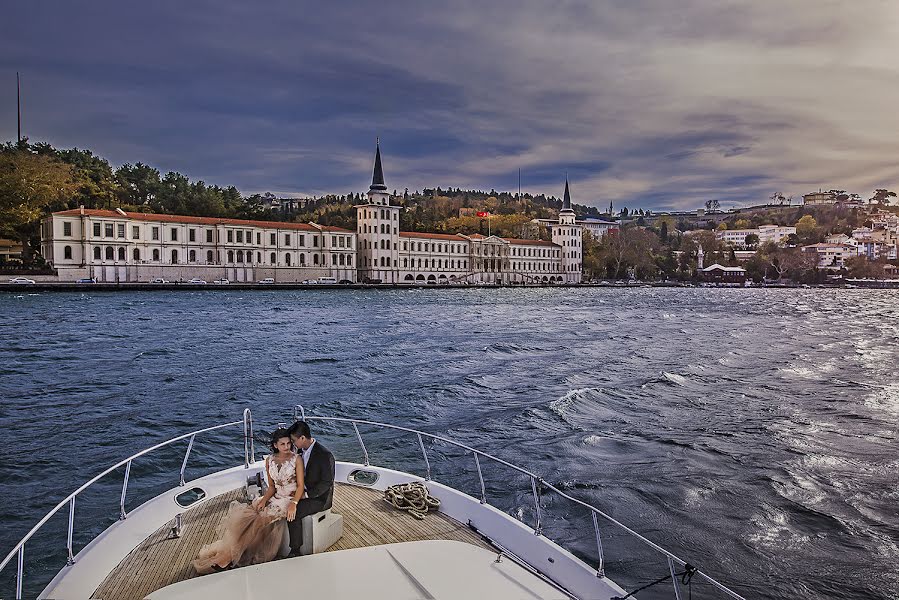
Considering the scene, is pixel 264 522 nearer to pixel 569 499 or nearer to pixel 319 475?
pixel 319 475

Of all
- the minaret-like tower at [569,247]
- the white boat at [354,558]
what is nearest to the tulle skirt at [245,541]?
the white boat at [354,558]

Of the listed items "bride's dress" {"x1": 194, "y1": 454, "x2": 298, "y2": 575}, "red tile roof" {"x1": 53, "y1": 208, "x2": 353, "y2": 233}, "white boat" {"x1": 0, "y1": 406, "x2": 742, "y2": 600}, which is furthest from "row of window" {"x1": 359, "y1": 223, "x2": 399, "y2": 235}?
"bride's dress" {"x1": 194, "y1": 454, "x2": 298, "y2": 575}

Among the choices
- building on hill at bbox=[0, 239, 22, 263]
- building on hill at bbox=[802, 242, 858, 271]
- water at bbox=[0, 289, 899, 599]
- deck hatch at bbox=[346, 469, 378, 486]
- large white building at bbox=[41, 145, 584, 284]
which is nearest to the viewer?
deck hatch at bbox=[346, 469, 378, 486]

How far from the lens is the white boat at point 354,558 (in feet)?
13.9

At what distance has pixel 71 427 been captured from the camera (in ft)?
49.6

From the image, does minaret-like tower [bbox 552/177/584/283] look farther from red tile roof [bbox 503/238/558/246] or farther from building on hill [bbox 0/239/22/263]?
building on hill [bbox 0/239/22/263]

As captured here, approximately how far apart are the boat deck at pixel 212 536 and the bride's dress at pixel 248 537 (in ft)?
1.08

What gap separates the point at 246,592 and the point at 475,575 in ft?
5.03

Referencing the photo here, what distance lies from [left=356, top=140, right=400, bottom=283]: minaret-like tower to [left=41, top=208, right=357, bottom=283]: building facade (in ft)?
8.64

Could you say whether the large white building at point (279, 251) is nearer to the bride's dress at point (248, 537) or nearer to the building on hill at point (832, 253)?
the building on hill at point (832, 253)

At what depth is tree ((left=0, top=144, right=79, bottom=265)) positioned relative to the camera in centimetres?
8075

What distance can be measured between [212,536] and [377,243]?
4039 inches

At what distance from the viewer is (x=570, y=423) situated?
51.3 feet

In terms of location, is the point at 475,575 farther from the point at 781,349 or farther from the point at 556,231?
the point at 556,231
